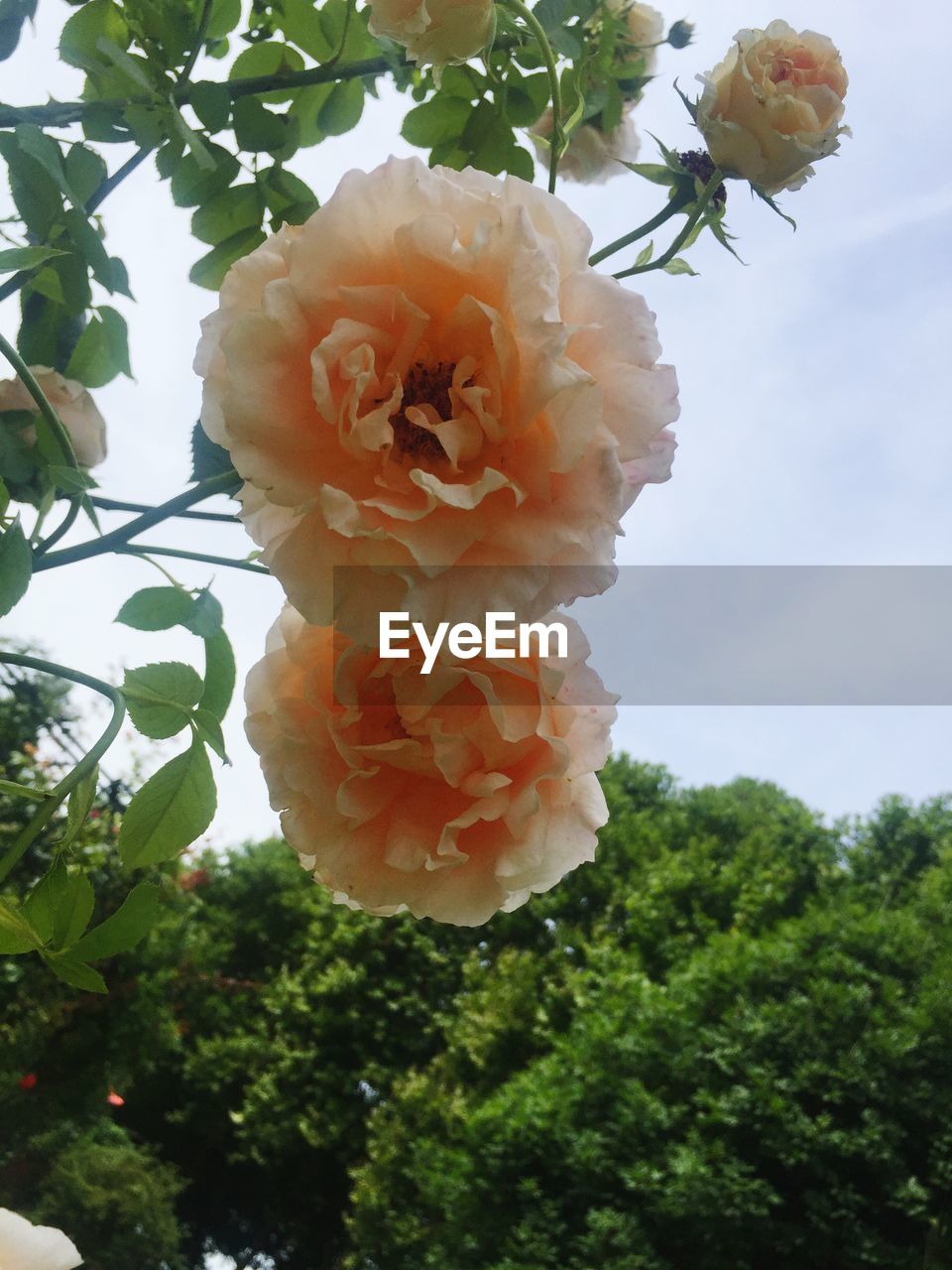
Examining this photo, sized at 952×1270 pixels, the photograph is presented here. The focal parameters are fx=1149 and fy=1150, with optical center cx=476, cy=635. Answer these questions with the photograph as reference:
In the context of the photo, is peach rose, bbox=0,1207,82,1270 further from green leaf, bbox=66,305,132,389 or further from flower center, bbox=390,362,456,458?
green leaf, bbox=66,305,132,389

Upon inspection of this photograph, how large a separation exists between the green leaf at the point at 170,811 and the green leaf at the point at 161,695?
17 mm

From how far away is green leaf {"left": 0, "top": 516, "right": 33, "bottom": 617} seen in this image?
425mm

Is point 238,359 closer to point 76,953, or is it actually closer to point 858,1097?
point 76,953

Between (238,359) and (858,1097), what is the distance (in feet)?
14.4

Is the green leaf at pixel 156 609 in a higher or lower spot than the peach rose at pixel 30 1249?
higher

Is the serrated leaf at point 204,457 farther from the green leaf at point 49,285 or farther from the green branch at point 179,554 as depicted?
the green leaf at point 49,285

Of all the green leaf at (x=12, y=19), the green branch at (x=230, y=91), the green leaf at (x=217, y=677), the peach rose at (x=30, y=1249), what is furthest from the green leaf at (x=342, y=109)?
the peach rose at (x=30, y=1249)

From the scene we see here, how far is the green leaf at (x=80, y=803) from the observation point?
1.36 ft

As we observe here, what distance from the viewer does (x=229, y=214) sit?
65cm

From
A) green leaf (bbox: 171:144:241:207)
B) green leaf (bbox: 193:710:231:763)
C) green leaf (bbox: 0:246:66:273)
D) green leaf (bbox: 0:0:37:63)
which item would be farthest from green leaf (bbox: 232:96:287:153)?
green leaf (bbox: 193:710:231:763)

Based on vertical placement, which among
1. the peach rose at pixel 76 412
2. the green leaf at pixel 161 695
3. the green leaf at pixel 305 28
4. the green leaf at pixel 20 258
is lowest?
the green leaf at pixel 161 695

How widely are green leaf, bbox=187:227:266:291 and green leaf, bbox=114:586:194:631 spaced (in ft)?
0.79

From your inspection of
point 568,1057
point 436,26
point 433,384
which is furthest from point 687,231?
point 568,1057

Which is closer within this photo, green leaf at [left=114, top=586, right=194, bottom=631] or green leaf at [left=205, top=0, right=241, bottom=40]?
green leaf at [left=114, top=586, right=194, bottom=631]
